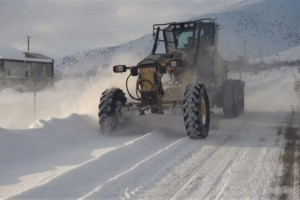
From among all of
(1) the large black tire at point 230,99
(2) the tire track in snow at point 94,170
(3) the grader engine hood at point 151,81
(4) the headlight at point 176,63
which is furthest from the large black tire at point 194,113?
(1) the large black tire at point 230,99

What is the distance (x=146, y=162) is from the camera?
6.77 metres

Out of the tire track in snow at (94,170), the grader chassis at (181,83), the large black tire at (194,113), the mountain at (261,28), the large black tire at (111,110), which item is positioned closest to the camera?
the tire track in snow at (94,170)

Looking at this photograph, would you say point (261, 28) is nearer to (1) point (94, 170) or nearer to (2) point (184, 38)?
(2) point (184, 38)

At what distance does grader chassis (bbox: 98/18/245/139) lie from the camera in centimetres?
948

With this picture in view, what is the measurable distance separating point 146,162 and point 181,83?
448 cm

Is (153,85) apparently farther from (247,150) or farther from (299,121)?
(299,121)

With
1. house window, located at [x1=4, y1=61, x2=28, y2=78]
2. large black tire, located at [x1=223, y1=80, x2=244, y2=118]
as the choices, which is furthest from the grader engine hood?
house window, located at [x1=4, y1=61, x2=28, y2=78]

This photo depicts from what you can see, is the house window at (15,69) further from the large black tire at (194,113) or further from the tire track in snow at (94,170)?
the tire track in snow at (94,170)

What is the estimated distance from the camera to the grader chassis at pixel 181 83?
31.1 ft

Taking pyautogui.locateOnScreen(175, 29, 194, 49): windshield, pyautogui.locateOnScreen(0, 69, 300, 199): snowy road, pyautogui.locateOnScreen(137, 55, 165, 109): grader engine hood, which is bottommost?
pyautogui.locateOnScreen(0, 69, 300, 199): snowy road

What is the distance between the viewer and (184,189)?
18.0ft

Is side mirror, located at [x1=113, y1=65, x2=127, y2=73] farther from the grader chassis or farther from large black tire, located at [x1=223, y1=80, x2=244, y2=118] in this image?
large black tire, located at [x1=223, y1=80, x2=244, y2=118]

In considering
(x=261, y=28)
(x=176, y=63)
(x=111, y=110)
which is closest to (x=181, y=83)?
(x=176, y=63)

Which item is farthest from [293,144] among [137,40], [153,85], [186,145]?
[137,40]
